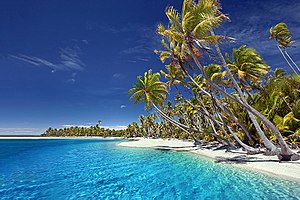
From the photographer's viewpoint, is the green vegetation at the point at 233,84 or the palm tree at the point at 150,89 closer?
the green vegetation at the point at 233,84

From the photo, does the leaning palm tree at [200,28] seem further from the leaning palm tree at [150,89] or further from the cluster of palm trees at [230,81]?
the leaning palm tree at [150,89]

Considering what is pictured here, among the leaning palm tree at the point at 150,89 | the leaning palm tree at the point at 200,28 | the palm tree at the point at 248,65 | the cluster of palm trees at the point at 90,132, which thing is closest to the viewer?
the leaning palm tree at the point at 200,28

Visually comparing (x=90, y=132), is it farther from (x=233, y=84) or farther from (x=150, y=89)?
(x=233, y=84)

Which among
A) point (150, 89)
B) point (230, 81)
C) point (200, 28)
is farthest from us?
point (150, 89)

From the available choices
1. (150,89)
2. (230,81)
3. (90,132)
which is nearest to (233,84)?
(230,81)

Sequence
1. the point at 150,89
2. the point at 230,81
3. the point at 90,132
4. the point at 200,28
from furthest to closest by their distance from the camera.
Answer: the point at 90,132
the point at 150,89
the point at 230,81
the point at 200,28

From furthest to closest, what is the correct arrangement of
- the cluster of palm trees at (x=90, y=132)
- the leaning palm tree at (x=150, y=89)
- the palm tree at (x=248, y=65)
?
the cluster of palm trees at (x=90, y=132) → the leaning palm tree at (x=150, y=89) → the palm tree at (x=248, y=65)

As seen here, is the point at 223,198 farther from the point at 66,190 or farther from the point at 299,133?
the point at 299,133

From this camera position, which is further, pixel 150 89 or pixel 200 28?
pixel 150 89

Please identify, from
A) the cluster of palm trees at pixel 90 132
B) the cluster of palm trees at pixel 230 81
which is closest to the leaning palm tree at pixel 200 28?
the cluster of palm trees at pixel 230 81

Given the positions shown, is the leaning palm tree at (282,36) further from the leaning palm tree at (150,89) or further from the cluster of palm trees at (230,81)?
the leaning palm tree at (150,89)

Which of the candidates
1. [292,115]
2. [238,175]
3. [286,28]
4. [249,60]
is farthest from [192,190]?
[286,28]

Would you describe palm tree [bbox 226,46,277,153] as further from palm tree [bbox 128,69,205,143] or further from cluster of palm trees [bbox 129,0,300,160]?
palm tree [bbox 128,69,205,143]

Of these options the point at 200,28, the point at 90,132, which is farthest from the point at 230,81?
the point at 90,132
